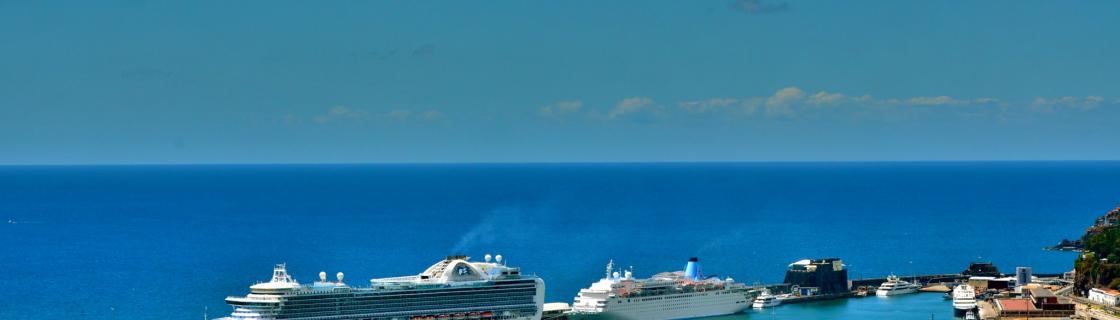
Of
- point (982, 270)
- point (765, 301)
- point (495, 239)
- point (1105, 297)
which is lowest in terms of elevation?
point (1105, 297)

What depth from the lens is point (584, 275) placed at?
253ft

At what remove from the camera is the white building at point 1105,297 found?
62562 mm

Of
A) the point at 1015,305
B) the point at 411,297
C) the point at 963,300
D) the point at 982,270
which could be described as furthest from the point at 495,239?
the point at 411,297

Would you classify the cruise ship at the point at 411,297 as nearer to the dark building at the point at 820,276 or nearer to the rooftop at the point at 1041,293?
the dark building at the point at 820,276

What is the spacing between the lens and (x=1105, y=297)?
63.5m

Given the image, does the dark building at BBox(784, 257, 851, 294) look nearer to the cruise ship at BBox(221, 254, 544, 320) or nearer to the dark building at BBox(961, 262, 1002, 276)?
the dark building at BBox(961, 262, 1002, 276)

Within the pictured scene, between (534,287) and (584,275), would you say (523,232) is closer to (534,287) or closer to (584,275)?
(584,275)

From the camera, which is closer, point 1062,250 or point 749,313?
point 749,313

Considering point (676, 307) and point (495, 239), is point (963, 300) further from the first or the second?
point (495, 239)

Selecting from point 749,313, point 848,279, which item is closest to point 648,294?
point 749,313

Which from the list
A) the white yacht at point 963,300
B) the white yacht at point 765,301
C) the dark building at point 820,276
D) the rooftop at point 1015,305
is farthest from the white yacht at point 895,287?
the rooftop at point 1015,305

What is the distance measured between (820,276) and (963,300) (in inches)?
318

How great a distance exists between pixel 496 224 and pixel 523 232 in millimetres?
8133

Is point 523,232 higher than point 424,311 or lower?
higher
